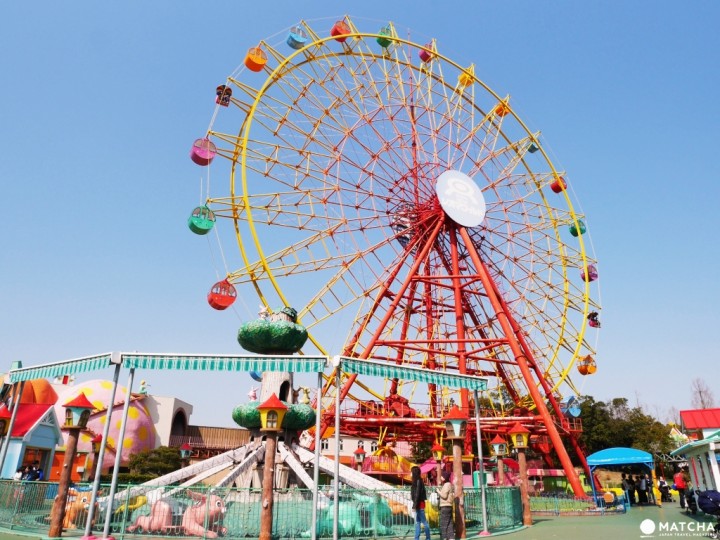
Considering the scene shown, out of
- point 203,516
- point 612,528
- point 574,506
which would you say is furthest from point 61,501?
point 574,506

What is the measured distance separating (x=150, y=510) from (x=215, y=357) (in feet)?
10.5

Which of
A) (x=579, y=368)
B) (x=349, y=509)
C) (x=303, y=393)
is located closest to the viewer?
(x=349, y=509)

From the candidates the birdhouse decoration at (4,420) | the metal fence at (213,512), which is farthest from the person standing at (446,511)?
the birdhouse decoration at (4,420)

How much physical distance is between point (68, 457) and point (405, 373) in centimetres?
672

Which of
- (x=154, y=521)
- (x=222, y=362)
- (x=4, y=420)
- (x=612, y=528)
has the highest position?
(x=222, y=362)

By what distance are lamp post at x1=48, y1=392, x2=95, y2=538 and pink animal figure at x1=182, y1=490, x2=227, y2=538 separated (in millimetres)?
2225

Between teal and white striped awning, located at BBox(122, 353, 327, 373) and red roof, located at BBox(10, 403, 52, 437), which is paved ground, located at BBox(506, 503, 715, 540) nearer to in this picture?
teal and white striped awning, located at BBox(122, 353, 327, 373)

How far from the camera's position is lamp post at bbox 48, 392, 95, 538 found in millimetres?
9461

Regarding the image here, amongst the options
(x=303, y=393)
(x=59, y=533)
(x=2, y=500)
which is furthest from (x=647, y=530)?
(x=2, y=500)

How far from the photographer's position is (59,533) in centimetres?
945

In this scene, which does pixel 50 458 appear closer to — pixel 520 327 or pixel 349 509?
pixel 349 509

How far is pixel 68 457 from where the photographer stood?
31.9ft

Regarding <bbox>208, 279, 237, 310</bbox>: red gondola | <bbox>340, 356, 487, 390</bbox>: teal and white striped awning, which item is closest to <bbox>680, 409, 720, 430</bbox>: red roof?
<bbox>340, 356, 487, 390</bbox>: teal and white striped awning

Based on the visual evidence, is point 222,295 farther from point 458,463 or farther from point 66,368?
point 458,463
